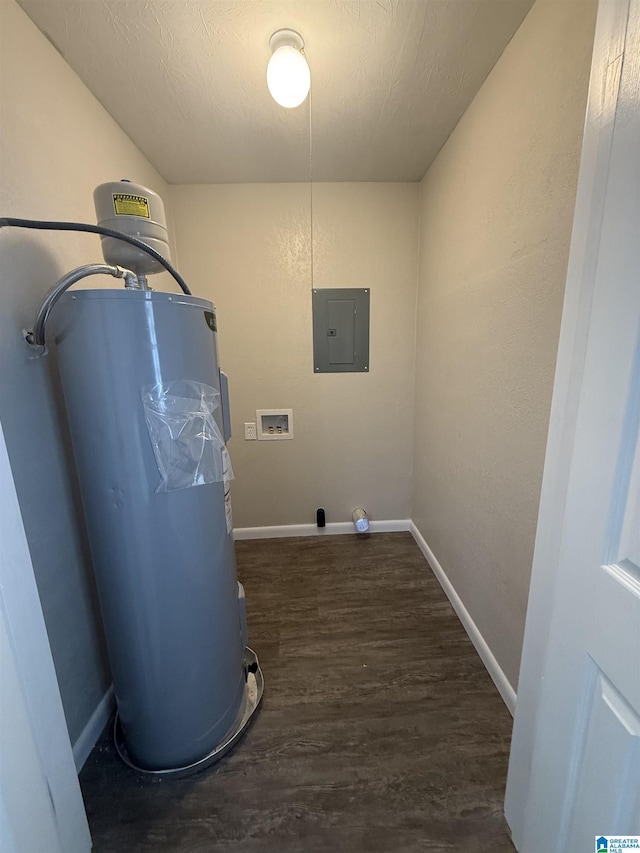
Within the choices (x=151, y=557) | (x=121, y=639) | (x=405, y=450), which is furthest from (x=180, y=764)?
(x=405, y=450)

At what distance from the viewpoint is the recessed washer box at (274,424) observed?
2299 millimetres

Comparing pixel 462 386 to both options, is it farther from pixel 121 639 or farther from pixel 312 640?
pixel 121 639

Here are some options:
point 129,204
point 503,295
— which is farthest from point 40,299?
point 503,295

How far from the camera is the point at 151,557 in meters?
0.94

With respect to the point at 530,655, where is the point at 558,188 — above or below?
above

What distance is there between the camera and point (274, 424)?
Result: 7.64 feet

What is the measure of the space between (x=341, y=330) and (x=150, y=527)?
5.50 feet

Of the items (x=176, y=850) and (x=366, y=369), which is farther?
(x=366, y=369)

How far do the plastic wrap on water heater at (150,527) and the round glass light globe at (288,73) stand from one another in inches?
31.2

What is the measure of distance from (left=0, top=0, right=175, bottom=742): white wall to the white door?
1.35 m

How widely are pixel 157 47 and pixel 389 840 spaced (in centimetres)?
251

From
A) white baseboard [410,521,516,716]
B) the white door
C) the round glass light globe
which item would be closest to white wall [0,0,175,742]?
the round glass light globe

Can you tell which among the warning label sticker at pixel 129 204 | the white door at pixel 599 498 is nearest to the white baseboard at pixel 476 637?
the white door at pixel 599 498

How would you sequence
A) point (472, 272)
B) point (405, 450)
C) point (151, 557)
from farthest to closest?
point (405, 450)
point (472, 272)
point (151, 557)
